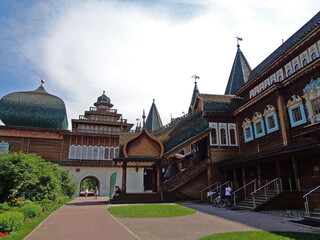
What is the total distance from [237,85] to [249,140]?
33.7ft

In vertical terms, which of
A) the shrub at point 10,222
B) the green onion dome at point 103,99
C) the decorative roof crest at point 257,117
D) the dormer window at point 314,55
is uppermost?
the green onion dome at point 103,99

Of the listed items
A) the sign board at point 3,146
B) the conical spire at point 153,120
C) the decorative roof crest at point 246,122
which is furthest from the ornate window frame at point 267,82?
the sign board at point 3,146

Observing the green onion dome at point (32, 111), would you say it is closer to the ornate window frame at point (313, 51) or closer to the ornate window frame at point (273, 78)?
the ornate window frame at point (273, 78)

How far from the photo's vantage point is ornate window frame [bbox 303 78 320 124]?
14.4 m

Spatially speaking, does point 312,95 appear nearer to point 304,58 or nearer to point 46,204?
point 304,58

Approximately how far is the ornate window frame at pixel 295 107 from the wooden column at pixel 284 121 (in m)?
0.32

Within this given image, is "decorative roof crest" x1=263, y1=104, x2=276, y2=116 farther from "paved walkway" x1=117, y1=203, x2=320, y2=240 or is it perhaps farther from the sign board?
the sign board

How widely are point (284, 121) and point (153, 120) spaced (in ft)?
111

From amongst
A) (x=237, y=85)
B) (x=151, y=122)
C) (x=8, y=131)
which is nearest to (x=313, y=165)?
(x=237, y=85)

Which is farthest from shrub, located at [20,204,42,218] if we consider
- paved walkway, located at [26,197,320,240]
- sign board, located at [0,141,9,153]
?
sign board, located at [0,141,9,153]

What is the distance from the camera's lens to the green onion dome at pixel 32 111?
123ft

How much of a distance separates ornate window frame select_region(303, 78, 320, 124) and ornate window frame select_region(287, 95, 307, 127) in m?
0.54

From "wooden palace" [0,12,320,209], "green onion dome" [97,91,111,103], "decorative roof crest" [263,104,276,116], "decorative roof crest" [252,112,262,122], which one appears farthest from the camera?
"green onion dome" [97,91,111,103]

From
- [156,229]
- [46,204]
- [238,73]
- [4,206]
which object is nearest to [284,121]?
[156,229]
